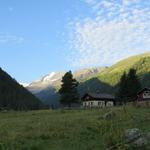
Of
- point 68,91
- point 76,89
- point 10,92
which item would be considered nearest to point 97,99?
point 76,89

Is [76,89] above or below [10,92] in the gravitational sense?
below

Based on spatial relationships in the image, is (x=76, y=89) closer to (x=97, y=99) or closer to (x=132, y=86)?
(x=132, y=86)

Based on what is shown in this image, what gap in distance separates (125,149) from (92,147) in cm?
462

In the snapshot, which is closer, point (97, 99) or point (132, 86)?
point (132, 86)

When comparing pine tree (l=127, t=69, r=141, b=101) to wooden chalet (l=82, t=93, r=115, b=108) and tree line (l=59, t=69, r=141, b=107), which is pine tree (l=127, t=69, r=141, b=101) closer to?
tree line (l=59, t=69, r=141, b=107)

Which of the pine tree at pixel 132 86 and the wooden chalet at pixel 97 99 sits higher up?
the pine tree at pixel 132 86

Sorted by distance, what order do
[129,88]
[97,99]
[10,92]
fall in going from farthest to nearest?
1. [10,92]
2. [97,99]
3. [129,88]

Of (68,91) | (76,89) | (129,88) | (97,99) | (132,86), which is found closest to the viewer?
(68,91)

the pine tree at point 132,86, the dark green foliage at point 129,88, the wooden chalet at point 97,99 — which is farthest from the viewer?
the wooden chalet at point 97,99

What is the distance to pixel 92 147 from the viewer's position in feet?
83.3

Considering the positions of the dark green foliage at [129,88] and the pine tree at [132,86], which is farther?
the dark green foliage at [129,88]

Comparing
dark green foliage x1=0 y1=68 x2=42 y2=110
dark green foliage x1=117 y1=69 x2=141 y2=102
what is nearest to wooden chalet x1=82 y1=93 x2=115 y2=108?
dark green foliage x1=117 y1=69 x2=141 y2=102

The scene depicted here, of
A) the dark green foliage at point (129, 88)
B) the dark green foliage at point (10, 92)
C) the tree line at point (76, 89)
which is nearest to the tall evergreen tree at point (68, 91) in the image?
the tree line at point (76, 89)

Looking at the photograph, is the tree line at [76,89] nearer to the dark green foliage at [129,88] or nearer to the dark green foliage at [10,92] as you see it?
the dark green foliage at [129,88]
